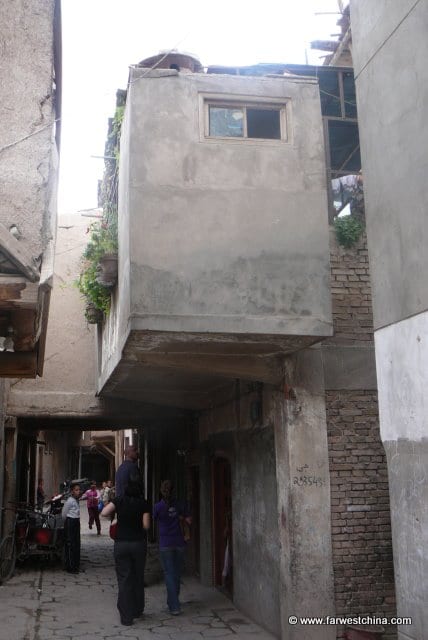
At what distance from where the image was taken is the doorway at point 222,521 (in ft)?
35.2

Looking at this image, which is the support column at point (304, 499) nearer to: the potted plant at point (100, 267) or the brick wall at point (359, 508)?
the brick wall at point (359, 508)

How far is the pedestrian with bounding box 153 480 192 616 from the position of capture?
9.42m

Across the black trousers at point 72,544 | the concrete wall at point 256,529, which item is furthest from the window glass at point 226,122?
the black trousers at point 72,544

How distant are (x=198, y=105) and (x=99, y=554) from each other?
39.8 ft

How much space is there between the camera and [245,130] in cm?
786

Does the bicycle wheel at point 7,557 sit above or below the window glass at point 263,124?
below

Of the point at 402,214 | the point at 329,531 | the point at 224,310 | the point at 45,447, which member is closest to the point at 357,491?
the point at 329,531

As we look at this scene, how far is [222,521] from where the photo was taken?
37.2 feet

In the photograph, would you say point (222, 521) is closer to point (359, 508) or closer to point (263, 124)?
point (359, 508)

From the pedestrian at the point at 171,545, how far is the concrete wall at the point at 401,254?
15.9 ft

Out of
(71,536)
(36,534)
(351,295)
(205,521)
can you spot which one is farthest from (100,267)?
(36,534)

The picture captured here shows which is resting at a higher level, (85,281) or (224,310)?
(85,281)

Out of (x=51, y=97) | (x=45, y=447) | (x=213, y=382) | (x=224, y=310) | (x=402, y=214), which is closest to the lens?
(x=402, y=214)

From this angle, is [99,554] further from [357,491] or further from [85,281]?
[357,491]
